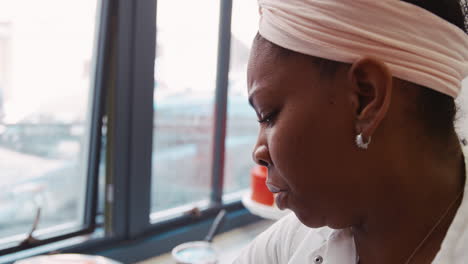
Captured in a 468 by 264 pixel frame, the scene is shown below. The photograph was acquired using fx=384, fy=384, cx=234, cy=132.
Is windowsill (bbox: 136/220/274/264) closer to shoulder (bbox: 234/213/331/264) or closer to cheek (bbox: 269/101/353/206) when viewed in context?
shoulder (bbox: 234/213/331/264)

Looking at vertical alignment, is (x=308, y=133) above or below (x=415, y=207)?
above

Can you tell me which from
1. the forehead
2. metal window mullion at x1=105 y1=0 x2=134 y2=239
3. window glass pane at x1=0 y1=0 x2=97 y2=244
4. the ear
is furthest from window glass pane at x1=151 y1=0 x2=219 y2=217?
the ear

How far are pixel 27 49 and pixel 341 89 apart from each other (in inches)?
36.1

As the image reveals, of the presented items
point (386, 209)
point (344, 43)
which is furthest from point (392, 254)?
point (344, 43)

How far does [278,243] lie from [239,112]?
1080mm

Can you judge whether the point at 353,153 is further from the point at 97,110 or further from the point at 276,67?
the point at 97,110

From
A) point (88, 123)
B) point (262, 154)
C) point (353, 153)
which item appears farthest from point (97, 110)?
point (353, 153)

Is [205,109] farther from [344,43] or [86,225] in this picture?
[344,43]

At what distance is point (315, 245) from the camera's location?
30.4 inches

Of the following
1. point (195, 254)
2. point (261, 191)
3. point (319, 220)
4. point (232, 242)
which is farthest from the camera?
point (232, 242)

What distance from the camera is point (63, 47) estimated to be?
112cm

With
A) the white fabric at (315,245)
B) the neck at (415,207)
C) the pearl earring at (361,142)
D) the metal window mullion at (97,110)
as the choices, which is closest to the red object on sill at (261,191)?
the white fabric at (315,245)

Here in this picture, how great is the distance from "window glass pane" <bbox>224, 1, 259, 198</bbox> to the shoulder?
0.60 metres

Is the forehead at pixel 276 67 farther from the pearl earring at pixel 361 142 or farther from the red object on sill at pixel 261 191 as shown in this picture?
the red object on sill at pixel 261 191
